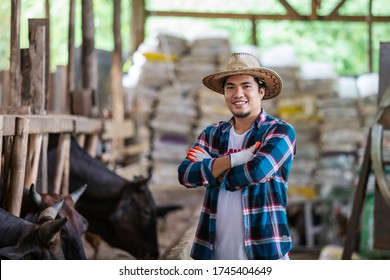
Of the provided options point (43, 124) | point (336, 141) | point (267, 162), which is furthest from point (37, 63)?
point (336, 141)

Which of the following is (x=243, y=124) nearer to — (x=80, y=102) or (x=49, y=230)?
(x=49, y=230)

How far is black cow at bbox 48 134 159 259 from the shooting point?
7258 millimetres

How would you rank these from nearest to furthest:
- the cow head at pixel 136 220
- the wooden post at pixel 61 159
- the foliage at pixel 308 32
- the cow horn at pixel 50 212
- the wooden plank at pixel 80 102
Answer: the cow horn at pixel 50 212, the wooden post at pixel 61 159, the cow head at pixel 136 220, the wooden plank at pixel 80 102, the foliage at pixel 308 32

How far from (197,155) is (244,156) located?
22cm

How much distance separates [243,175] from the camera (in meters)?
3.79

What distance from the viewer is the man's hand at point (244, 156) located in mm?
3846

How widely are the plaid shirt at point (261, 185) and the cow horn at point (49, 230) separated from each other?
68cm

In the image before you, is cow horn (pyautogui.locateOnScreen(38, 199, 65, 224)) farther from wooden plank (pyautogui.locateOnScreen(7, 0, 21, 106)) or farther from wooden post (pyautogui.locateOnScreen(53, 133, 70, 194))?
wooden post (pyautogui.locateOnScreen(53, 133, 70, 194))

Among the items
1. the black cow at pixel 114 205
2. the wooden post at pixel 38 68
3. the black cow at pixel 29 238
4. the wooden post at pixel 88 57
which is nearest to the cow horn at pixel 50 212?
the black cow at pixel 29 238

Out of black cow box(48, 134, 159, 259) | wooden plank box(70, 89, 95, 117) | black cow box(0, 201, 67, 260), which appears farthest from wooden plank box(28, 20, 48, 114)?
wooden plank box(70, 89, 95, 117)

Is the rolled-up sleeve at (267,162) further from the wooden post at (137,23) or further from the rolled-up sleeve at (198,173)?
the wooden post at (137,23)

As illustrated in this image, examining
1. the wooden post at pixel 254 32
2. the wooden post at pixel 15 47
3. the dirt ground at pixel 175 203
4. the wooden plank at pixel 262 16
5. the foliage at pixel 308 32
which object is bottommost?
the dirt ground at pixel 175 203

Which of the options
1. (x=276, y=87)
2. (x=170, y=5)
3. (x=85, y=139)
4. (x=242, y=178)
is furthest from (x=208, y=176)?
(x=170, y=5)
